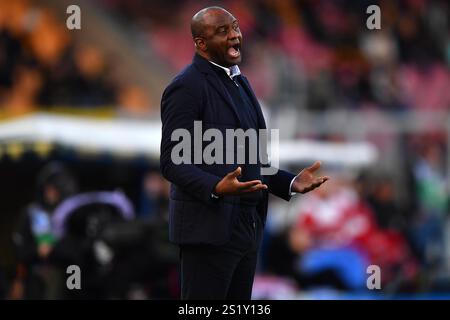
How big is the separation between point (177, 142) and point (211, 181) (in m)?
0.23

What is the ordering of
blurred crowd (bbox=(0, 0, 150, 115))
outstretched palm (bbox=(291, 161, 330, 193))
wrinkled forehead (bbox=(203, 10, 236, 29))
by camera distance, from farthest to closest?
blurred crowd (bbox=(0, 0, 150, 115))
outstretched palm (bbox=(291, 161, 330, 193))
wrinkled forehead (bbox=(203, 10, 236, 29))

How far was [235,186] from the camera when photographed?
570 cm

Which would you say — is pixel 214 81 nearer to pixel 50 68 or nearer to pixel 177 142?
pixel 177 142

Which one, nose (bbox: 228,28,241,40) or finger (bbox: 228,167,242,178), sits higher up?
nose (bbox: 228,28,241,40)

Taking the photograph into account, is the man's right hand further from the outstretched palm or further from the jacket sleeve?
the outstretched palm

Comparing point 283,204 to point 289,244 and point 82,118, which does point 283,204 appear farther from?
point 82,118

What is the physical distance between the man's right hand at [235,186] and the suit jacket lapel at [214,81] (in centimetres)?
38

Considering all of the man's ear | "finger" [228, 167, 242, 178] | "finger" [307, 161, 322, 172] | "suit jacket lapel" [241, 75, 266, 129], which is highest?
the man's ear

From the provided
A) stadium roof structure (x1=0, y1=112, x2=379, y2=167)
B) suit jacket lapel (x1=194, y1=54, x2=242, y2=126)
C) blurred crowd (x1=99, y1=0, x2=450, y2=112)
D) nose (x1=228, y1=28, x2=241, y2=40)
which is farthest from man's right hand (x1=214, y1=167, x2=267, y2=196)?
blurred crowd (x1=99, y1=0, x2=450, y2=112)

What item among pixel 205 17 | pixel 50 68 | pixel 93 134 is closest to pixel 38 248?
pixel 93 134

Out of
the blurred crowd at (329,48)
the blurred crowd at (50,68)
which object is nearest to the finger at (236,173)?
the blurred crowd at (50,68)

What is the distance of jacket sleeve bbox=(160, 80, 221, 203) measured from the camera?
5828 millimetres

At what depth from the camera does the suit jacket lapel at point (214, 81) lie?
19.8 feet
